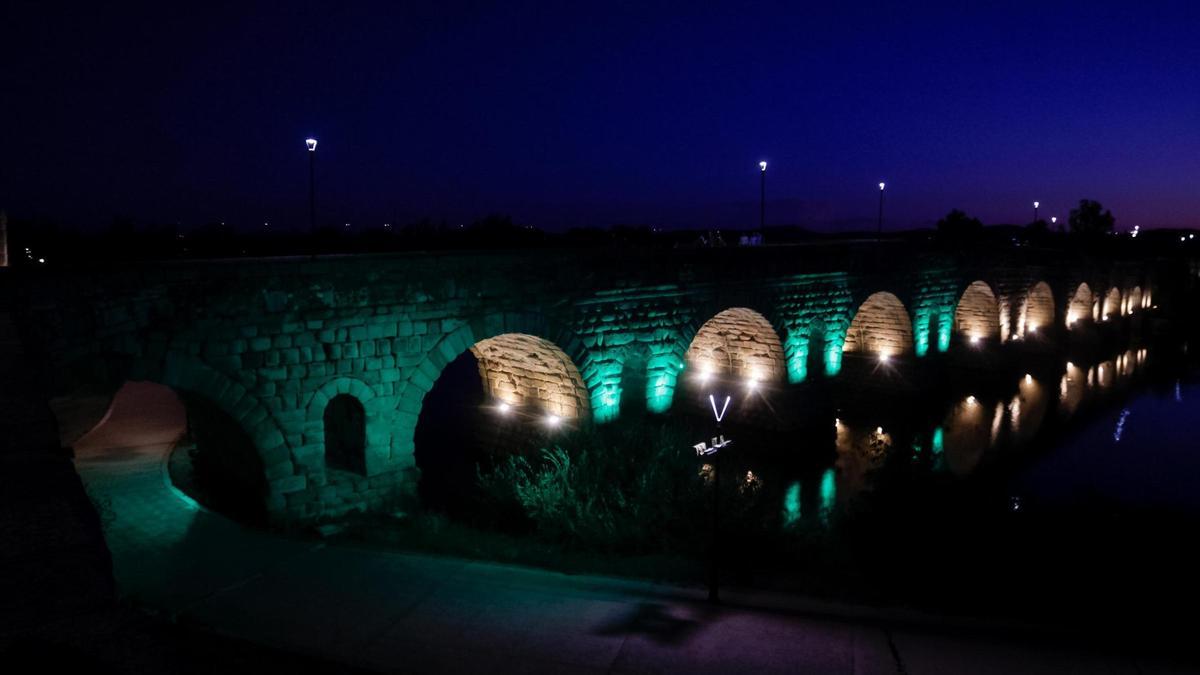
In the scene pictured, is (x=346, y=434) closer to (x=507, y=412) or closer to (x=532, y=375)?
(x=532, y=375)

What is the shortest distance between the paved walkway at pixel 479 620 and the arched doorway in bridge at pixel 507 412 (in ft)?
15.1

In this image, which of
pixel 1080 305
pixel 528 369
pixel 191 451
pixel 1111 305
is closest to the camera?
pixel 191 451

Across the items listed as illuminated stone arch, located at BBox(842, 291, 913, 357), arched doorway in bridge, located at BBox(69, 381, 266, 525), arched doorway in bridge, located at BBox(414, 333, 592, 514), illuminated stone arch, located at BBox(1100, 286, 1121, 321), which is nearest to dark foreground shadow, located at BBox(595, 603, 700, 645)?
arched doorway in bridge, located at BBox(69, 381, 266, 525)

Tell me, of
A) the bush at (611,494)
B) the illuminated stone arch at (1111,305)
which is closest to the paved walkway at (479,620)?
the bush at (611,494)

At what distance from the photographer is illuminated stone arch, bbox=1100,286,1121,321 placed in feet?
130

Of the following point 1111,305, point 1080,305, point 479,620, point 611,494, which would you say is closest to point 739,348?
point 611,494

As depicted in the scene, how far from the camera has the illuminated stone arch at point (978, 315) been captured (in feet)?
93.3

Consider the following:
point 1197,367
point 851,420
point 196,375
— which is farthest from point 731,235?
point 196,375

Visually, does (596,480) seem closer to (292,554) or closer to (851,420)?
(292,554)

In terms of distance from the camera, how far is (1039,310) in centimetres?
3303

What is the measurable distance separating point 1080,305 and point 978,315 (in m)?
12.2

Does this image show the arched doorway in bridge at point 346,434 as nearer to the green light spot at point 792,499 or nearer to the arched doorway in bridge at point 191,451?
the arched doorway in bridge at point 191,451

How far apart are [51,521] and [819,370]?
1870cm

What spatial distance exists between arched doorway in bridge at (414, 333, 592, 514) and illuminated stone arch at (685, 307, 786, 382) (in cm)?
413
